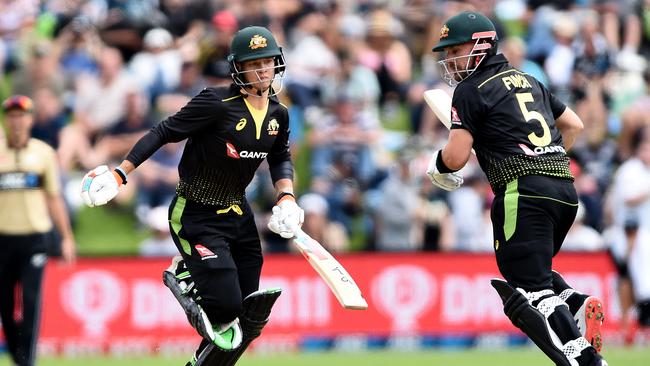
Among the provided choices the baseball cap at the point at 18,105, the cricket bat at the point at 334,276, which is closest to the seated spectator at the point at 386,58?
the baseball cap at the point at 18,105

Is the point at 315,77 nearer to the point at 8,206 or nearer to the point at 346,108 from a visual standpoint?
the point at 346,108

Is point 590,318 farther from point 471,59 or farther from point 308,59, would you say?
point 308,59

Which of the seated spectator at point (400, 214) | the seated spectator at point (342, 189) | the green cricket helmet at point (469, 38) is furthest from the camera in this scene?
the seated spectator at point (342, 189)

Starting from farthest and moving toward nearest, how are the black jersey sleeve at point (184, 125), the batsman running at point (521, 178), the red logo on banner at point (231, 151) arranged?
1. the red logo on banner at point (231, 151)
2. the black jersey sleeve at point (184, 125)
3. the batsman running at point (521, 178)

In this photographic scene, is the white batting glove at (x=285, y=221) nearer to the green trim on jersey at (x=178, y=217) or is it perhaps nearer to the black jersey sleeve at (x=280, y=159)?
the black jersey sleeve at (x=280, y=159)

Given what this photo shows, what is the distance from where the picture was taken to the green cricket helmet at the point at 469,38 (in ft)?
26.0

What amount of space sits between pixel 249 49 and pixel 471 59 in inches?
56.5

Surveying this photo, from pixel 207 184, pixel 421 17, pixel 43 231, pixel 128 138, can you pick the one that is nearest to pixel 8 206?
pixel 43 231

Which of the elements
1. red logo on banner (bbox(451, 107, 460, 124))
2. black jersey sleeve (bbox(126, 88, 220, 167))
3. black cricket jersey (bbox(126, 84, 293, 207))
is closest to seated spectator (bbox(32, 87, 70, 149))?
black cricket jersey (bbox(126, 84, 293, 207))

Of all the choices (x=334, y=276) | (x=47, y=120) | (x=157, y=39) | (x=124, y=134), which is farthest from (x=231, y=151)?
(x=157, y=39)

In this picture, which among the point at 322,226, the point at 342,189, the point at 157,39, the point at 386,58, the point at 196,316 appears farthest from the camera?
the point at 386,58

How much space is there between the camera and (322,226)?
15125 mm

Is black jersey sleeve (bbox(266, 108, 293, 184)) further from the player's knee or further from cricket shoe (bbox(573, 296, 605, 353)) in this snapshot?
cricket shoe (bbox(573, 296, 605, 353))

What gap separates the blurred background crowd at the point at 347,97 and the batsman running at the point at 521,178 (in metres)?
6.36
